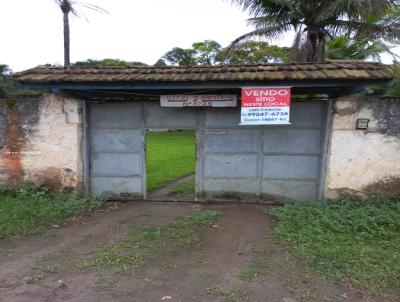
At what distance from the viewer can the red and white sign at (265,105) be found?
627 centimetres

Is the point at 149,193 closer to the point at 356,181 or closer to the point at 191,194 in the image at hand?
the point at 191,194

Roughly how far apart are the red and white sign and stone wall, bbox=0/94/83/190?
135 inches

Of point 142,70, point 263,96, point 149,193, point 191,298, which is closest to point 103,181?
point 149,193

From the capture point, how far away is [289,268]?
405cm

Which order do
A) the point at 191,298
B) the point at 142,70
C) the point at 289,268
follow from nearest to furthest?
the point at 191,298
the point at 289,268
the point at 142,70

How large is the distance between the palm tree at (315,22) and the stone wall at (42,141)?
8434mm

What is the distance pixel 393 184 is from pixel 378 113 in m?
1.41

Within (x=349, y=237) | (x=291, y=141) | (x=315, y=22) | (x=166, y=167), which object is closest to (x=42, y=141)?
(x=291, y=141)

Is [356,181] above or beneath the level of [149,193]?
above

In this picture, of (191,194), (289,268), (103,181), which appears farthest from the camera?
(191,194)

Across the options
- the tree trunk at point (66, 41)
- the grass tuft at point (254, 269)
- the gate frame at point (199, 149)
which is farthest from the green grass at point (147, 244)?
the tree trunk at point (66, 41)

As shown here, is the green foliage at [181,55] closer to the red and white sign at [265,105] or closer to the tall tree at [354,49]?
the tall tree at [354,49]

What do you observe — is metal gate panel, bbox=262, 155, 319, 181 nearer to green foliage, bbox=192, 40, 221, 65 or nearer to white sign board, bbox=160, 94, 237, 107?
white sign board, bbox=160, 94, 237, 107

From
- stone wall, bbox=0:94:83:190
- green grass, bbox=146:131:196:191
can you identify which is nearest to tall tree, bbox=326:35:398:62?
green grass, bbox=146:131:196:191
